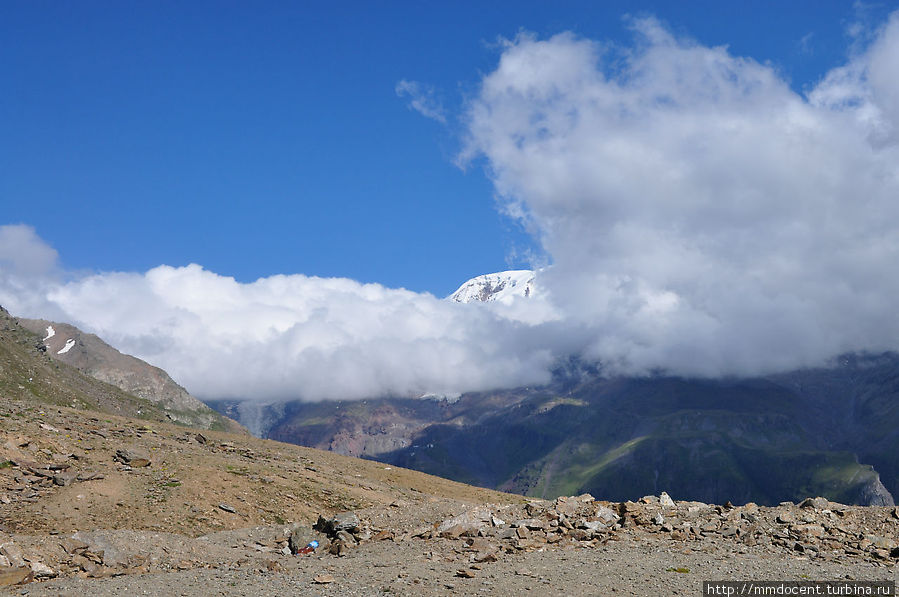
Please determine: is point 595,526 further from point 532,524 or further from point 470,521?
point 470,521

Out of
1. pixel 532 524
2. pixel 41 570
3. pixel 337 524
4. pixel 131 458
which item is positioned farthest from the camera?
pixel 131 458

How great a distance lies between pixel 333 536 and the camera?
43.9 meters

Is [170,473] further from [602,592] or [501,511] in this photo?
[602,592]

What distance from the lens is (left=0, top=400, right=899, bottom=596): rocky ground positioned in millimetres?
32625

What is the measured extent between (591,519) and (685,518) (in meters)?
6.13

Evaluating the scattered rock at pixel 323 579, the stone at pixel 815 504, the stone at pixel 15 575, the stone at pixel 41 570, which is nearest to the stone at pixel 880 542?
the stone at pixel 815 504

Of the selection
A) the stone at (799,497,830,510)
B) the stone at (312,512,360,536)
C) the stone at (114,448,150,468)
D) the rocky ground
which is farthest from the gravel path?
the stone at (114,448,150,468)

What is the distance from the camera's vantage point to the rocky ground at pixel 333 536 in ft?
107

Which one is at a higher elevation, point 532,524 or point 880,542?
point 880,542

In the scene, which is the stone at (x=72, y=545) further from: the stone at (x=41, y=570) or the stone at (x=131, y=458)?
the stone at (x=131, y=458)

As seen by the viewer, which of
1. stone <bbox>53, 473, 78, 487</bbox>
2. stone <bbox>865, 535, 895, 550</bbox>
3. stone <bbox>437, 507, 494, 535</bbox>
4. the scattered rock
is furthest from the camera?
stone <bbox>53, 473, 78, 487</bbox>

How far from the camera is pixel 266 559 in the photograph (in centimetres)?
3984

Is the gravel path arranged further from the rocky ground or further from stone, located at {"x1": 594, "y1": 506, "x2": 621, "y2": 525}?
stone, located at {"x1": 594, "y1": 506, "x2": 621, "y2": 525}

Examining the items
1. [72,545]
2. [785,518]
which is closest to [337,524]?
[72,545]
